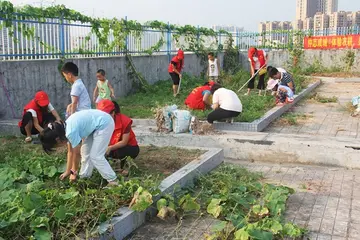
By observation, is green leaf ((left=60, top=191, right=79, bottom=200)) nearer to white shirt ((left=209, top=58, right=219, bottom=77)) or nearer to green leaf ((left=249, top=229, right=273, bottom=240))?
green leaf ((left=249, top=229, right=273, bottom=240))

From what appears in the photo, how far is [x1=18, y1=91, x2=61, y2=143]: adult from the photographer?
7797 millimetres

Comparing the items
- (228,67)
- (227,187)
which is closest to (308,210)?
(227,187)

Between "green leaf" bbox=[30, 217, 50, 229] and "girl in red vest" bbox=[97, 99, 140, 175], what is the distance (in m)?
1.92

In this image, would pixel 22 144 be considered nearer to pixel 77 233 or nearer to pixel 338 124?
pixel 77 233

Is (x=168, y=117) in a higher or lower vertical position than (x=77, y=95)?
lower

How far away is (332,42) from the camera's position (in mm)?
24453

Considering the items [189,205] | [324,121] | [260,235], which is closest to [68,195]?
[189,205]

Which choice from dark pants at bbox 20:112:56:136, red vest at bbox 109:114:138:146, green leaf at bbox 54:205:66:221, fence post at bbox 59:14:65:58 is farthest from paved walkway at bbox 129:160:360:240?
fence post at bbox 59:14:65:58

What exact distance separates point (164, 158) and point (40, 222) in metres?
3.12

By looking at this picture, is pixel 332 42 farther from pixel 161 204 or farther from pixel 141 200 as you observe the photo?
pixel 141 200

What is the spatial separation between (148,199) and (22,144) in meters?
4.01

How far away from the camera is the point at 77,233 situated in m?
3.71

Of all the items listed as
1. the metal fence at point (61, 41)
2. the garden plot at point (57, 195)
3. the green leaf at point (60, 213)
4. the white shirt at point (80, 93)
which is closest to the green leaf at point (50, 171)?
the garden plot at point (57, 195)

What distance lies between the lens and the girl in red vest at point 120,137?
5.32 metres
